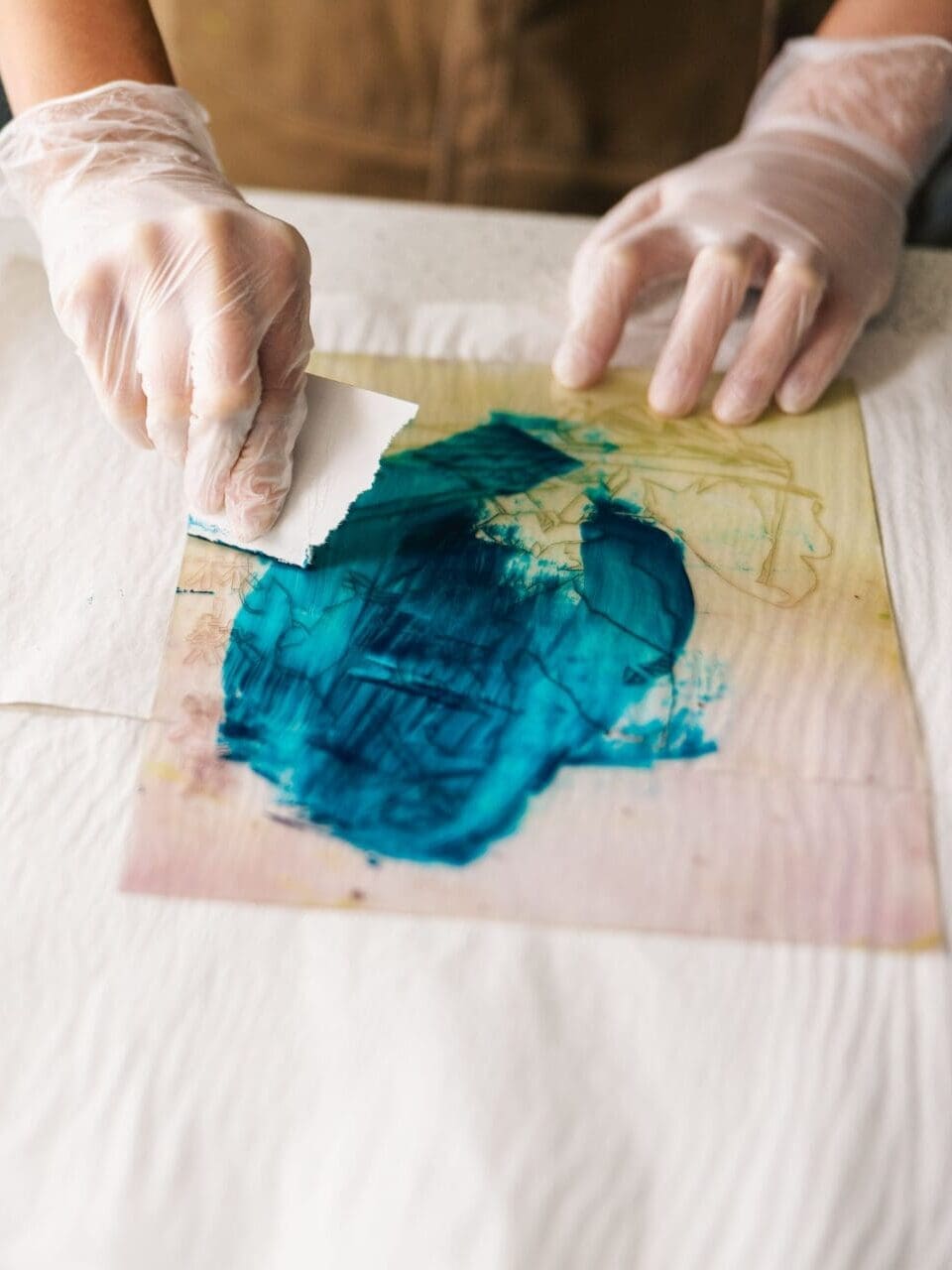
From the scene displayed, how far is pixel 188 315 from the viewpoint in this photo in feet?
2.50

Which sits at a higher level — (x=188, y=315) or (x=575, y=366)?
(x=188, y=315)

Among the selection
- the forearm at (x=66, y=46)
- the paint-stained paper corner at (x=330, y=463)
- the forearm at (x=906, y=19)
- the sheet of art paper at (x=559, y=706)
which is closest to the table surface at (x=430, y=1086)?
the sheet of art paper at (x=559, y=706)

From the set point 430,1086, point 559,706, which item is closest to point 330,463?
point 559,706

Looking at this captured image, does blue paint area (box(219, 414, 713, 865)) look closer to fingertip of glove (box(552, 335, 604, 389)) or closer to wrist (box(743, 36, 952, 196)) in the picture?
fingertip of glove (box(552, 335, 604, 389))

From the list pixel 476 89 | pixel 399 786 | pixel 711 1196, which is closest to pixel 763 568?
pixel 399 786

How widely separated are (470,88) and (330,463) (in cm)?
71

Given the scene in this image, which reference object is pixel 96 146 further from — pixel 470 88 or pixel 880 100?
pixel 880 100

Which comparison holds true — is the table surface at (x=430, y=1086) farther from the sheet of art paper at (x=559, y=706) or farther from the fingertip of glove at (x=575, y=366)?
the fingertip of glove at (x=575, y=366)

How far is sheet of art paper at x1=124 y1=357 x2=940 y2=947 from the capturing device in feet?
2.16

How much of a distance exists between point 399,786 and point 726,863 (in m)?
0.22

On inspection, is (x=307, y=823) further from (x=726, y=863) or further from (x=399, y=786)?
(x=726, y=863)

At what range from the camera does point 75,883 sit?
25.5 inches

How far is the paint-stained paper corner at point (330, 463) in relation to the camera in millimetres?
786

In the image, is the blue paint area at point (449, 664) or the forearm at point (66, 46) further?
the forearm at point (66, 46)
